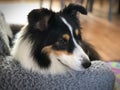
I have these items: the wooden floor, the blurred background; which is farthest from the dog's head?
the wooden floor

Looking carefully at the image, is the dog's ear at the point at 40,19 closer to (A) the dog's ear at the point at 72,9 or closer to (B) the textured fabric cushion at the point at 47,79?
(A) the dog's ear at the point at 72,9

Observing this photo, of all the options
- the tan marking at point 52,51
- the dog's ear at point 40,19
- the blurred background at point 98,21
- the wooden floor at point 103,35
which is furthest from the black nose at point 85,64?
the wooden floor at point 103,35

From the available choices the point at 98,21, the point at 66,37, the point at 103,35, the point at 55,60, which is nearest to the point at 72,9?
the point at 66,37

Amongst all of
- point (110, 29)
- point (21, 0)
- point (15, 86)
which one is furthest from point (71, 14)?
point (21, 0)

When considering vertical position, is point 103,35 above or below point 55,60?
below

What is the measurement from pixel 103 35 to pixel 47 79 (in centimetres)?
253

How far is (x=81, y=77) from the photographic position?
5.26 feet

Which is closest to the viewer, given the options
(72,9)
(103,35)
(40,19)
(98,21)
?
(40,19)

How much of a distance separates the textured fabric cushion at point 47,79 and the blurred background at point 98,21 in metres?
0.81

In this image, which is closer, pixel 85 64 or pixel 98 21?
pixel 85 64

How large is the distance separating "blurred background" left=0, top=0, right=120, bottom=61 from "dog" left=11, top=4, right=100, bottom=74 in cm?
80

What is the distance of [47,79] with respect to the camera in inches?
62.0

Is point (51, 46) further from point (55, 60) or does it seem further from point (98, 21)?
point (98, 21)

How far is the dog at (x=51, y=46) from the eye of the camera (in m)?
1.57
